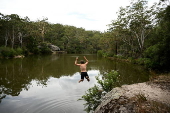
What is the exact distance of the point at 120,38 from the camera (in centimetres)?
3644

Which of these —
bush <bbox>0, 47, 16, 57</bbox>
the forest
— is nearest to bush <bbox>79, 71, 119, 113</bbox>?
the forest

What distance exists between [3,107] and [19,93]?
7.91ft

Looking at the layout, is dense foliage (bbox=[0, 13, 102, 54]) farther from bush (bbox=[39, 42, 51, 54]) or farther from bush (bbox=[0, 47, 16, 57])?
bush (bbox=[0, 47, 16, 57])

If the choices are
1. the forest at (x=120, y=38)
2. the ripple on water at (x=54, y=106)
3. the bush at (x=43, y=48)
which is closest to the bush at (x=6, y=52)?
the forest at (x=120, y=38)

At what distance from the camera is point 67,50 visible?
73.5 meters

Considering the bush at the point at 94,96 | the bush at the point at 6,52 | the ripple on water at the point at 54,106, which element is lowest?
the ripple on water at the point at 54,106

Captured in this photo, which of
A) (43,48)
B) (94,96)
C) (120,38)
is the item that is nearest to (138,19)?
(120,38)

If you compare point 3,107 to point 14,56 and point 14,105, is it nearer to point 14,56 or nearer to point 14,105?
point 14,105

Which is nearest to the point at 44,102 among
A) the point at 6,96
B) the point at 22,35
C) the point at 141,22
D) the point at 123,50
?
the point at 6,96

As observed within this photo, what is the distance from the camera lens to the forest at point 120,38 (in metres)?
16.9

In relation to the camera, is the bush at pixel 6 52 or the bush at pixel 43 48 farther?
the bush at pixel 43 48

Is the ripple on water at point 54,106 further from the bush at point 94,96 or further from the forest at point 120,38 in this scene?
the forest at point 120,38

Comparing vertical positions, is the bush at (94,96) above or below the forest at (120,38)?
below

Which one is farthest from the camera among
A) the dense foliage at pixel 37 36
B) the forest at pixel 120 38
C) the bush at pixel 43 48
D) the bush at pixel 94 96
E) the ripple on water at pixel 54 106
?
the bush at pixel 43 48
